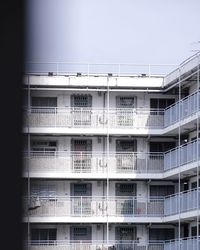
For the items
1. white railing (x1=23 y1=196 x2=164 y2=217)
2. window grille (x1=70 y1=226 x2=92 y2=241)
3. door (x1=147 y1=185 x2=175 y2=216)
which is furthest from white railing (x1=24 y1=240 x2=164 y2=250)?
door (x1=147 y1=185 x2=175 y2=216)

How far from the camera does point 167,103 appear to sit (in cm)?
2797

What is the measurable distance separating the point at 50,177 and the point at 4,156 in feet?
87.3

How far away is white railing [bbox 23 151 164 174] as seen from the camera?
2728 centimetres

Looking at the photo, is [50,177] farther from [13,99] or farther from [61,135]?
[13,99]

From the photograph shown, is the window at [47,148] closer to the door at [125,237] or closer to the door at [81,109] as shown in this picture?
the door at [81,109]

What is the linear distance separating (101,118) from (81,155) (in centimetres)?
130

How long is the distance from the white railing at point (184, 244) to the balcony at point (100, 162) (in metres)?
2.29

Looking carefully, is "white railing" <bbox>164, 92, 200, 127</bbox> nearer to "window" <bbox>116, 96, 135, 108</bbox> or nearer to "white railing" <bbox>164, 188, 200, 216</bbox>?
"window" <bbox>116, 96, 135, 108</bbox>

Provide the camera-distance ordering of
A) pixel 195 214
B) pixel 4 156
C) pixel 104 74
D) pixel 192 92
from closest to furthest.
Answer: pixel 4 156 < pixel 195 214 < pixel 192 92 < pixel 104 74

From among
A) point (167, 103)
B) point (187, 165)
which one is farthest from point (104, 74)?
point (187, 165)

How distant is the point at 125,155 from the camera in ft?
90.2

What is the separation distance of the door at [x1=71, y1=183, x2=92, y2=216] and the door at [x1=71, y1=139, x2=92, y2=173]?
50 centimetres

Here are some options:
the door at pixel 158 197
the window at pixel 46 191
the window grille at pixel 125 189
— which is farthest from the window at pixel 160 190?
the window at pixel 46 191

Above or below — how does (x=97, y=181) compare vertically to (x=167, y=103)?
below
